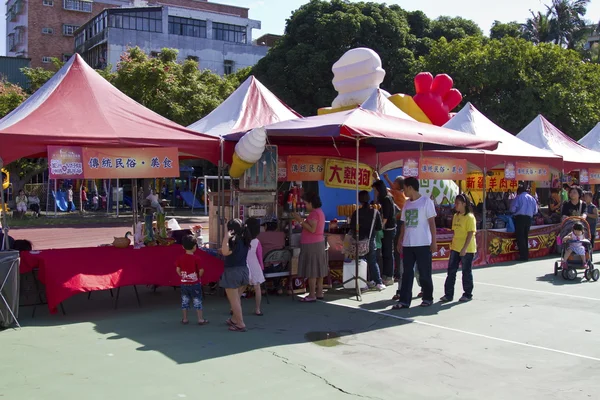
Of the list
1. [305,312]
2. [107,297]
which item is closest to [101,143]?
[107,297]

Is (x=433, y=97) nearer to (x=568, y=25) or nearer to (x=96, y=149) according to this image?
(x=96, y=149)

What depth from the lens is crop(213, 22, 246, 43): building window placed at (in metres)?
50.9

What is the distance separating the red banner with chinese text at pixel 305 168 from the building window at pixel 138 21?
132 ft

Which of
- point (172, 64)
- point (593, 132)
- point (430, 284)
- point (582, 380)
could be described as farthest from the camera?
point (172, 64)

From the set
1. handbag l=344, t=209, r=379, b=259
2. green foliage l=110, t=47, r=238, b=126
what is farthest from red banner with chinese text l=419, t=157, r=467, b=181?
green foliage l=110, t=47, r=238, b=126

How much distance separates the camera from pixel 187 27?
4931 cm

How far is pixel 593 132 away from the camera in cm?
2070

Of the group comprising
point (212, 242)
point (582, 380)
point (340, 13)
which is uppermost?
point (340, 13)

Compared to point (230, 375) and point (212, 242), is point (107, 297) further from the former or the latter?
point (230, 375)

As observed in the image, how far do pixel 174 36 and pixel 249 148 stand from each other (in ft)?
137

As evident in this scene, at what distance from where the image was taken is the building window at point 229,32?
5088cm

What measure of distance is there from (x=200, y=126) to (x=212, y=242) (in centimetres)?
236

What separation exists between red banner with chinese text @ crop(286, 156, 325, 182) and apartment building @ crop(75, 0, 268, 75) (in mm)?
37725

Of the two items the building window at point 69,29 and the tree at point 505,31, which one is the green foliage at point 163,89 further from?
the building window at point 69,29
